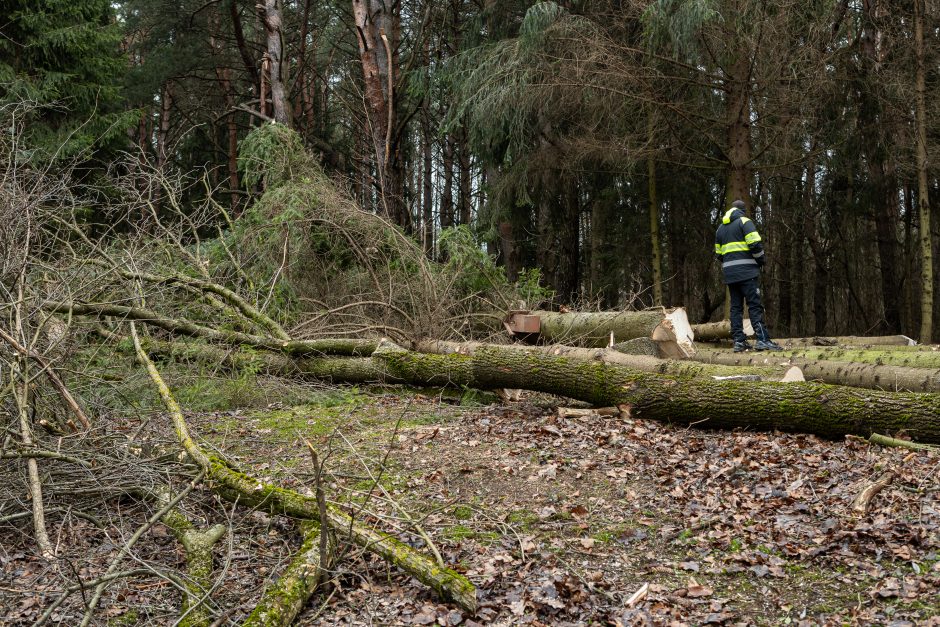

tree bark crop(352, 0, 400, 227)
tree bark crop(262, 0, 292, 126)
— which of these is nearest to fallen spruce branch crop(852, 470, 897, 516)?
tree bark crop(352, 0, 400, 227)

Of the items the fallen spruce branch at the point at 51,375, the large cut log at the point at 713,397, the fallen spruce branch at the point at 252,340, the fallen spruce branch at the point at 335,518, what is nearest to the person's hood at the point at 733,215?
the large cut log at the point at 713,397

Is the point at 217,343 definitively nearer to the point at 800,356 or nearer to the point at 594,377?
the point at 594,377

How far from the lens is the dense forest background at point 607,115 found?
447 inches

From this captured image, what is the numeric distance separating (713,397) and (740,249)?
3426 millimetres

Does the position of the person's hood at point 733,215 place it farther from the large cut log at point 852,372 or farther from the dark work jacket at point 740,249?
the large cut log at point 852,372

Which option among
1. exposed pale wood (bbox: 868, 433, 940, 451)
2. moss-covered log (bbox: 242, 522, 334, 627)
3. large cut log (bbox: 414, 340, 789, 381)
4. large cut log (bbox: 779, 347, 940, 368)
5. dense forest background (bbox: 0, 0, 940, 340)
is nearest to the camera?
moss-covered log (bbox: 242, 522, 334, 627)

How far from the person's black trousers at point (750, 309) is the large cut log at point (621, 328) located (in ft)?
1.81

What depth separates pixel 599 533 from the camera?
4.44 m

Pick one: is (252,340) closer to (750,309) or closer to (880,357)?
(750,309)

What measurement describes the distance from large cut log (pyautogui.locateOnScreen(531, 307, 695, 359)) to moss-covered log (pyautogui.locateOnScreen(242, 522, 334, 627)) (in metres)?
5.70

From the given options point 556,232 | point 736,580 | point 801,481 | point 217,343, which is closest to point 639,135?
point 556,232

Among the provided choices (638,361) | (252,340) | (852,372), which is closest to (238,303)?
(252,340)

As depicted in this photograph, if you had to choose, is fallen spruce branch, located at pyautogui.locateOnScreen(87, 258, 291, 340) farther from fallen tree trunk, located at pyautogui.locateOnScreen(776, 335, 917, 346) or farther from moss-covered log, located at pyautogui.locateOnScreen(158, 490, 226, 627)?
fallen tree trunk, located at pyautogui.locateOnScreen(776, 335, 917, 346)

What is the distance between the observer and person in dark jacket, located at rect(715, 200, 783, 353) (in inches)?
350
